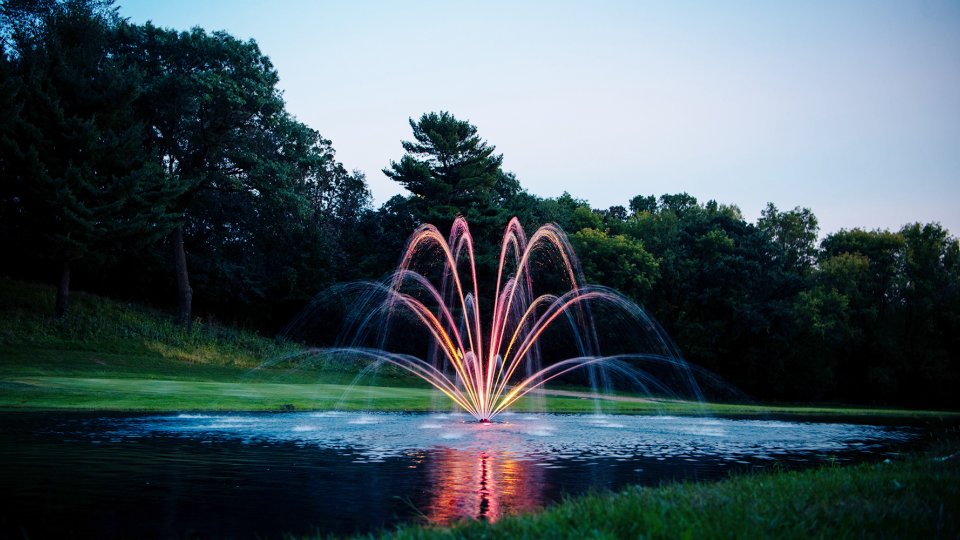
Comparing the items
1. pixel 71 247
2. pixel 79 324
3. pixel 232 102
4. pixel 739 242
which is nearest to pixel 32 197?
pixel 71 247

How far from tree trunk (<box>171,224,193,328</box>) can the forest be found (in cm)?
22

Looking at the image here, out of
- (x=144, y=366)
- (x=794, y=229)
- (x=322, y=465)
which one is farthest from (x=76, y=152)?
(x=794, y=229)

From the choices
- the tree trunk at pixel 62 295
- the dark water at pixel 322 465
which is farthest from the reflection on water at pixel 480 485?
the tree trunk at pixel 62 295

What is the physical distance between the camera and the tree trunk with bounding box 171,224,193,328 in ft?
183

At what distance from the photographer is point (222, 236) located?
221ft

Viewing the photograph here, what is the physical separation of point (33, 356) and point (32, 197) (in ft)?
39.2

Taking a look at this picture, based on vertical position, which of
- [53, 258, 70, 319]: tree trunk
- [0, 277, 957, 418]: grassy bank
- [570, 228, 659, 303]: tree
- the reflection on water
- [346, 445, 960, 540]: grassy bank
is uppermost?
[570, 228, 659, 303]: tree

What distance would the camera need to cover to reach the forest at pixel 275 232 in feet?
155

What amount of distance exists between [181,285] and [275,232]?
9158mm

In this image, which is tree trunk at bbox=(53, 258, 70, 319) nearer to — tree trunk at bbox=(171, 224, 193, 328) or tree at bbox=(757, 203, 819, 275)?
tree trunk at bbox=(171, 224, 193, 328)

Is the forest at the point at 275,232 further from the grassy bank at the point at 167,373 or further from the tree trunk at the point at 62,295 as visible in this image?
the grassy bank at the point at 167,373

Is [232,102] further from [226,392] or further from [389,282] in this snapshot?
[226,392]

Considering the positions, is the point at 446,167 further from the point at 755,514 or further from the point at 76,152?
the point at 755,514

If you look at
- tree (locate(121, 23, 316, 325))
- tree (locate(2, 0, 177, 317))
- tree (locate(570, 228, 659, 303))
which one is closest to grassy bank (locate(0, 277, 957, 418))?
tree (locate(2, 0, 177, 317))
